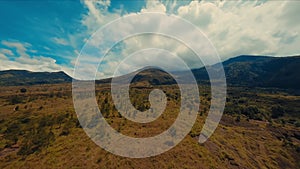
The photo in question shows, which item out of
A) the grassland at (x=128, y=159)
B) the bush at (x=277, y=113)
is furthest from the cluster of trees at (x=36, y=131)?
the bush at (x=277, y=113)

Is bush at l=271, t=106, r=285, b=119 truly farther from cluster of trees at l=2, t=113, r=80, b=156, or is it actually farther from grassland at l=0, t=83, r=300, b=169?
cluster of trees at l=2, t=113, r=80, b=156

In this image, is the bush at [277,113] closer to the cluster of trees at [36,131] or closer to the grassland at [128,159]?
the grassland at [128,159]

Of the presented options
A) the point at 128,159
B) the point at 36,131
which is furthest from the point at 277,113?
the point at 36,131

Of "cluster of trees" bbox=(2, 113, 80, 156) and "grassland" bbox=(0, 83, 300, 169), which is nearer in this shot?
"grassland" bbox=(0, 83, 300, 169)

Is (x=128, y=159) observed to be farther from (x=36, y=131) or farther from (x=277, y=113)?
(x=277, y=113)

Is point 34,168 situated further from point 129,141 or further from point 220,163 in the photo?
point 220,163

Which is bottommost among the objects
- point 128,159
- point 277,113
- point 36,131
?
point 128,159

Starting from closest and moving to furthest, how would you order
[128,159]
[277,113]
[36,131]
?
[128,159] < [36,131] < [277,113]

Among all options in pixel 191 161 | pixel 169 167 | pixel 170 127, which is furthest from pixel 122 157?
pixel 170 127

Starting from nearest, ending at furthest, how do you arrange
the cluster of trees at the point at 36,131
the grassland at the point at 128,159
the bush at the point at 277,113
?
1. the grassland at the point at 128,159
2. the cluster of trees at the point at 36,131
3. the bush at the point at 277,113

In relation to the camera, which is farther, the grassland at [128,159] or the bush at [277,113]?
the bush at [277,113]

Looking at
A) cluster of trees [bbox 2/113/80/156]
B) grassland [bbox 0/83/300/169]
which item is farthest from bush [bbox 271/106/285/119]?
cluster of trees [bbox 2/113/80/156]

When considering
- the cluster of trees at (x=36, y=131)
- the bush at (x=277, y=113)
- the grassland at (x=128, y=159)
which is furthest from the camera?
the bush at (x=277, y=113)

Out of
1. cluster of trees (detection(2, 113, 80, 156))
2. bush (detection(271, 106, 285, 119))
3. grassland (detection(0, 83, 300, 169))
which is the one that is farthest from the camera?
bush (detection(271, 106, 285, 119))
